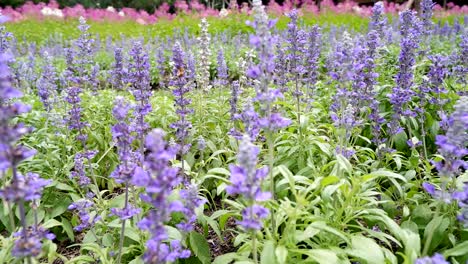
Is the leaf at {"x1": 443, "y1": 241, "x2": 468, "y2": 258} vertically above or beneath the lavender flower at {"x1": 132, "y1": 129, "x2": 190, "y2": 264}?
beneath

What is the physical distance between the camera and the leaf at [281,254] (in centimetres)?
251

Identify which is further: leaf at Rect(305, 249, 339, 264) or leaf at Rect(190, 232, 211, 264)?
leaf at Rect(190, 232, 211, 264)

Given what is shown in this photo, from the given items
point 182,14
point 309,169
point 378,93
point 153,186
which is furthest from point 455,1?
point 153,186

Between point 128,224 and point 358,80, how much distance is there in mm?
2287

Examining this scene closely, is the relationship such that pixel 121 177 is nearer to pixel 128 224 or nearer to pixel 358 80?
pixel 128 224

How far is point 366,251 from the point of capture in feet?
9.21

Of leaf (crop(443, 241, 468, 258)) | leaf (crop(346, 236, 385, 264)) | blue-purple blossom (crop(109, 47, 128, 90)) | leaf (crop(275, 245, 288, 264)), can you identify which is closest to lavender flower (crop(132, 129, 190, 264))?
leaf (crop(275, 245, 288, 264))

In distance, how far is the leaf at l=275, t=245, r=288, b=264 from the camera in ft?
8.25

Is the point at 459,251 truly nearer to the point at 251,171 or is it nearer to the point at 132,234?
the point at 251,171

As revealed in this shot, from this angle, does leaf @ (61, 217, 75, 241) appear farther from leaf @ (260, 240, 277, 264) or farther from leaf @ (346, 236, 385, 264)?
leaf @ (346, 236, 385, 264)

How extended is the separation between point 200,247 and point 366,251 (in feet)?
4.20

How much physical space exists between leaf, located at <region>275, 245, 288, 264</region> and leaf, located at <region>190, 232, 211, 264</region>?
0.96 metres

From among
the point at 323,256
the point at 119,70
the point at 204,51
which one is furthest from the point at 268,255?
the point at 119,70

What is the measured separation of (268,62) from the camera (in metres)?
2.57
